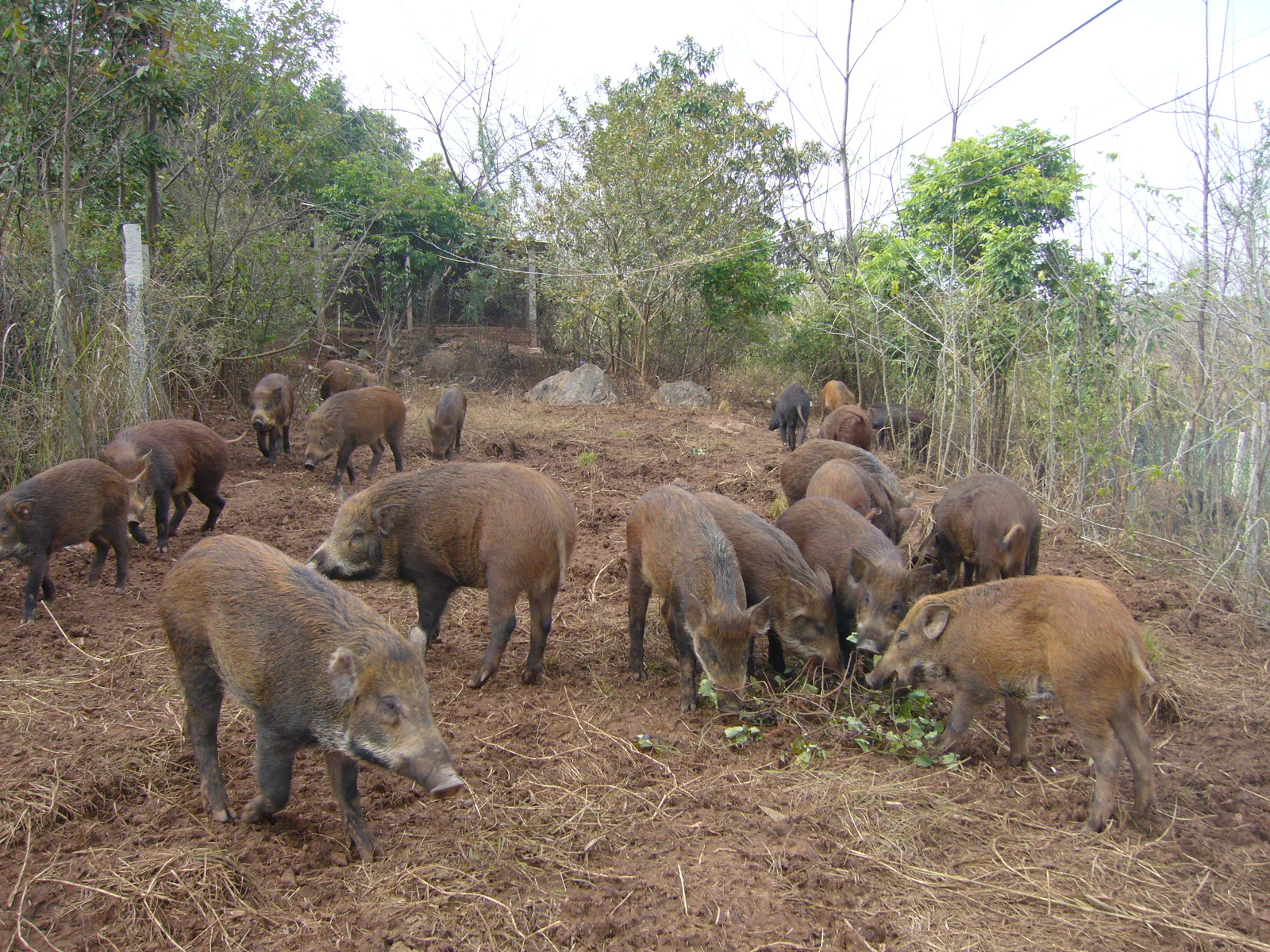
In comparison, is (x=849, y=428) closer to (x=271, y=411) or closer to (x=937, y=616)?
(x=937, y=616)

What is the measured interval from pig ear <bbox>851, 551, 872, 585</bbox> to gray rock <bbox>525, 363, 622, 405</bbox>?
12809 millimetres

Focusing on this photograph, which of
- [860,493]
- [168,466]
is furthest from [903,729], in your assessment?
[168,466]

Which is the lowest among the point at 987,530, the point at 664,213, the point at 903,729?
the point at 903,729

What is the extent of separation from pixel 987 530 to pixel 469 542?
3556 millimetres

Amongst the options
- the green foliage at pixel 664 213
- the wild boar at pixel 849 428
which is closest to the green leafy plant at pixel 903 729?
the wild boar at pixel 849 428

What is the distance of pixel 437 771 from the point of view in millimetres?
2865

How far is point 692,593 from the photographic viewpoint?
4.49m

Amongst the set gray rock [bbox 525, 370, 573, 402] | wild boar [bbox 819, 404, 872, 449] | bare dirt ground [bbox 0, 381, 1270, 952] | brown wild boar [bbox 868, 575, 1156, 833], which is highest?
gray rock [bbox 525, 370, 573, 402]

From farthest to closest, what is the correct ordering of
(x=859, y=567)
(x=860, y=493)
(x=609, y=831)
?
(x=860, y=493), (x=859, y=567), (x=609, y=831)

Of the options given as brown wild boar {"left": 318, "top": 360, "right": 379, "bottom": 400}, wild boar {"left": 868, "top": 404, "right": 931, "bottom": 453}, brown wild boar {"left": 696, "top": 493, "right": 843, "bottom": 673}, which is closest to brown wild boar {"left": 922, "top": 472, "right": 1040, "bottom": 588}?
brown wild boar {"left": 696, "top": 493, "right": 843, "bottom": 673}

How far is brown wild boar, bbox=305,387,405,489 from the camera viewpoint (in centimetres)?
956

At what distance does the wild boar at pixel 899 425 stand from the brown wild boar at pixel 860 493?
4.83 metres

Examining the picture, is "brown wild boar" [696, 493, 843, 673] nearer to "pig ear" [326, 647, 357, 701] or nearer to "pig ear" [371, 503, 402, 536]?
"pig ear" [371, 503, 402, 536]

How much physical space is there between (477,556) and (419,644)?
154 centimetres
